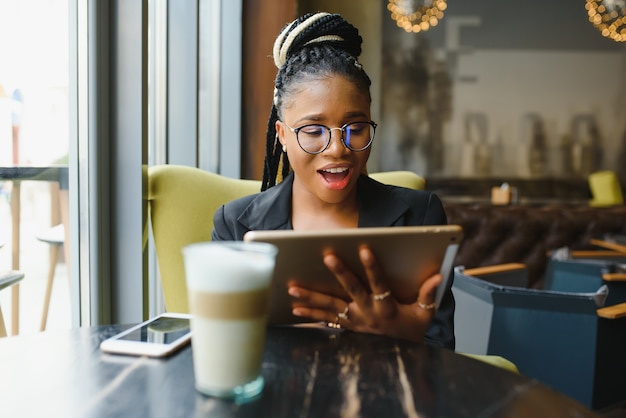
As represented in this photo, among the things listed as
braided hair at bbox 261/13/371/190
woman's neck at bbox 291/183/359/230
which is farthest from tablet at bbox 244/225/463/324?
braided hair at bbox 261/13/371/190

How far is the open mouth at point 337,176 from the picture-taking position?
4.19 feet

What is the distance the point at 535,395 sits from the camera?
69 centimetres

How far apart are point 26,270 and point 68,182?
0.28m

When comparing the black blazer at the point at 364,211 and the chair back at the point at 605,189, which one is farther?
the chair back at the point at 605,189

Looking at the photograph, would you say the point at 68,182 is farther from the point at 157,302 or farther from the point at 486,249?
the point at 486,249

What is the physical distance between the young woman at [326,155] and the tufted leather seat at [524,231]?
2.39 meters

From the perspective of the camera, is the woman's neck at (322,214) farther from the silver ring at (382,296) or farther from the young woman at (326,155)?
→ the silver ring at (382,296)

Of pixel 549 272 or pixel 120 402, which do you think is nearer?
pixel 120 402

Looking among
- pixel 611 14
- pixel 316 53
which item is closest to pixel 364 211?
pixel 316 53

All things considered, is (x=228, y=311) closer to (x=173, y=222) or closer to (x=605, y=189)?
(x=173, y=222)

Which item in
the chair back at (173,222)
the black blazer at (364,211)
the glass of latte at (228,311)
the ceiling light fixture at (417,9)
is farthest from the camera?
the ceiling light fixture at (417,9)

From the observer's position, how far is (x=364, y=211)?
1376mm

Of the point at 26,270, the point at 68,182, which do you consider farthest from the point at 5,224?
the point at 68,182

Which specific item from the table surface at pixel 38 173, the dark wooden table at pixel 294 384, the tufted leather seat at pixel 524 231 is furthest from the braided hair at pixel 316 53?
the tufted leather seat at pixel 524 231
